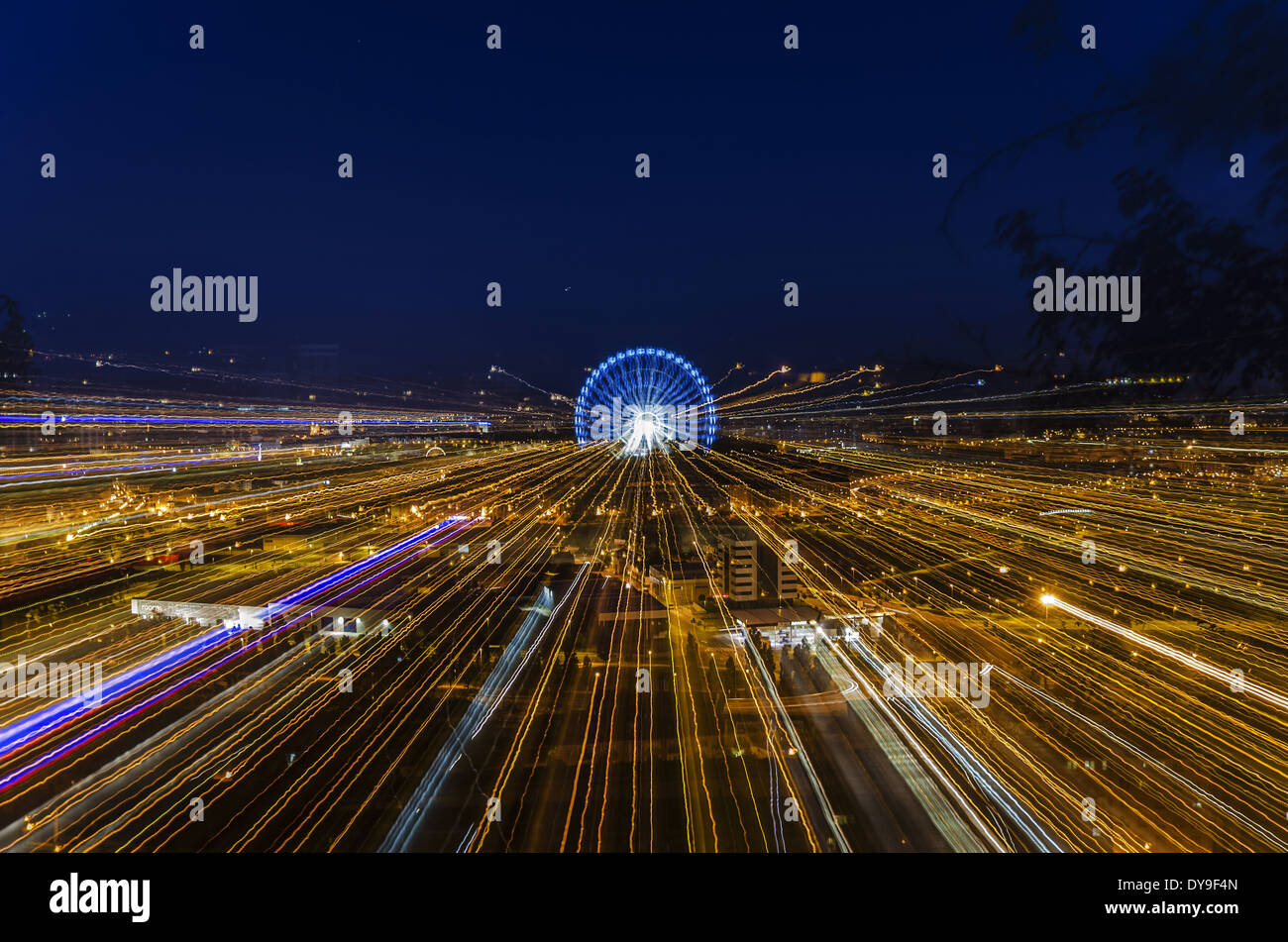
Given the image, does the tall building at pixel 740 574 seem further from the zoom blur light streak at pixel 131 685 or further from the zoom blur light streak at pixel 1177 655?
the zoom blur light streak at pixel 131 685

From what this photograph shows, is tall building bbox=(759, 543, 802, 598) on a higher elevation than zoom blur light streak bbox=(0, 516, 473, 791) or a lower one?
higher

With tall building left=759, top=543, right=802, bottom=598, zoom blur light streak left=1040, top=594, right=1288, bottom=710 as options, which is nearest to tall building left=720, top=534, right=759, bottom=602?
tall building left=759, top=543, right=802, bottom=598

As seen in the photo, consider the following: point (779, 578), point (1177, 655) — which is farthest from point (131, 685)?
point (1177, 655)

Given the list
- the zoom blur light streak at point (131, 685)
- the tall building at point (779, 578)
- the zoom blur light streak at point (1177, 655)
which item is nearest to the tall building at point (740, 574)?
the tall building at point (779, 578)

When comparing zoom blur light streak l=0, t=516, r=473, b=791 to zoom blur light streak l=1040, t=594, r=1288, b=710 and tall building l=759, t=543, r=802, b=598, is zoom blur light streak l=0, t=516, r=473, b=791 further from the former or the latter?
zoom blur light streak l=1040, t=594, r=1288, b=710
